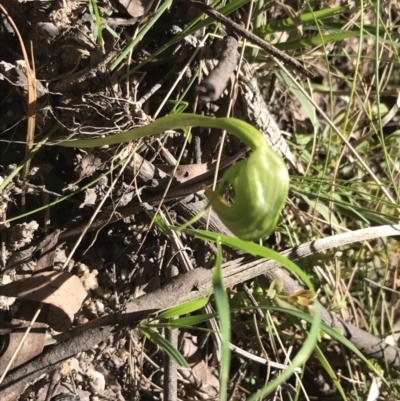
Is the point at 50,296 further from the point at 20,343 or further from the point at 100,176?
the point at 100,176

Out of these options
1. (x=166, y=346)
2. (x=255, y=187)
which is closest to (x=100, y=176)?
(x=166, y=346)

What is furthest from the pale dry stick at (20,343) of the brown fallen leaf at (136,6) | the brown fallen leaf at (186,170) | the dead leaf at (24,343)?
the brown fallen leaf at (136,6)

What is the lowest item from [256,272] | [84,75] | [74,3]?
[256,272]

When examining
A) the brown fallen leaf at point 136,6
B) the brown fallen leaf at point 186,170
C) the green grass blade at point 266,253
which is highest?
the brown fallen leaf at point 136,6

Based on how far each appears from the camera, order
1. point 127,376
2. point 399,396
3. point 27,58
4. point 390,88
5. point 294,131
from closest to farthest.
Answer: point 27,58, point 127,376, point 399,396, point 294,131, point 390,88

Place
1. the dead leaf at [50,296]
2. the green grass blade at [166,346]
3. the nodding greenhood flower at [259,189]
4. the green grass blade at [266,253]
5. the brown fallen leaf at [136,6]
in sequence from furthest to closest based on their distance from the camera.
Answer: the brown fallen leaf at [136,6] < the dead leaf at [50,296] < the green grass blade at [166,346] < the green grass blade at [266,253] < the nodding greenhood flower at [259,189]

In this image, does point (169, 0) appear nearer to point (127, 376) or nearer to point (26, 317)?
point (26, 317)

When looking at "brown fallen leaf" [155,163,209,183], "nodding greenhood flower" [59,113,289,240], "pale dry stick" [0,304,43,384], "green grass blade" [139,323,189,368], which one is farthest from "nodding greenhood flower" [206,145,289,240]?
"pale dry stick" [0,304,43,384]

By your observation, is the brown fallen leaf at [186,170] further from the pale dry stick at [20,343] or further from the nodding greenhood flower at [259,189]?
the nodding greenhood flower at [259,189]

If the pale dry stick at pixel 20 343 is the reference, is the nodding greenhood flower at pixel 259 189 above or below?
above

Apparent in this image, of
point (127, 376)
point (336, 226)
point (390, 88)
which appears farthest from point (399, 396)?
point (390, 88)

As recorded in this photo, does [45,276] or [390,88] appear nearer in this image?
[45,276]
